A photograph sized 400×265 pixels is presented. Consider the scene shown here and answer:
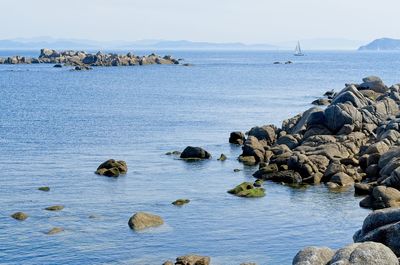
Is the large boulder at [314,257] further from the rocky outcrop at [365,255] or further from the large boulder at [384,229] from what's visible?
the large boulder at [384,229]

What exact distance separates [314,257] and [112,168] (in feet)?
108

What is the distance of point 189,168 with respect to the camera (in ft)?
198

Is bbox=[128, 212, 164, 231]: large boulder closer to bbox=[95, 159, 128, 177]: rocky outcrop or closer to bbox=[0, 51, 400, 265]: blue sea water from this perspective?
bbox=[0, 51, 400, 265]: blue sea water

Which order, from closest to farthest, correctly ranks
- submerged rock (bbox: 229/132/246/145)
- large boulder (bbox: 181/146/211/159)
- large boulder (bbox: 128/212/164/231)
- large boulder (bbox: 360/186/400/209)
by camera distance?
1. large boulder (bbox: 128/212/164/231)
2. large boulder (bbox: 360/186/400/209)
3. large boulder (bbox: 181/146/211/159)
4. submerged rock (bbox: 229/132/246/145)

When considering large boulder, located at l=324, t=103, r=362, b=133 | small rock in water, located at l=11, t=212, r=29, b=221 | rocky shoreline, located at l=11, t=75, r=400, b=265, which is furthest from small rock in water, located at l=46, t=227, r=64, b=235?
large boulder, located at l=324, t=103, r=362, b=133

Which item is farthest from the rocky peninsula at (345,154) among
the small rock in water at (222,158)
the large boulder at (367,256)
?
the large boulder at (367,256)

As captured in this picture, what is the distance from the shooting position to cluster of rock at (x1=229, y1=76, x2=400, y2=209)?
5034cm

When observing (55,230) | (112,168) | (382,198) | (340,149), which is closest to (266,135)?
(340,149)

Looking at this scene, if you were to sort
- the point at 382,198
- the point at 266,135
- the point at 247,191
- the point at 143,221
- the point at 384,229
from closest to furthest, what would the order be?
the point at 384,229, the point at 143,221, the point at 382,198, the point at 247,191, the point at 266,135

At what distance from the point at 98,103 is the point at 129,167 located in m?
62.4

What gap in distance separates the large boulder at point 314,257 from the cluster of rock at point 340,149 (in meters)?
18.6

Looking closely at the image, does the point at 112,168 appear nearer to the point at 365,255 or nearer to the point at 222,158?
the point at 222,158

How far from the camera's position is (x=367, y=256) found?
23.6 m

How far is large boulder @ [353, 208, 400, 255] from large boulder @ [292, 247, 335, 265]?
2.61 meters
